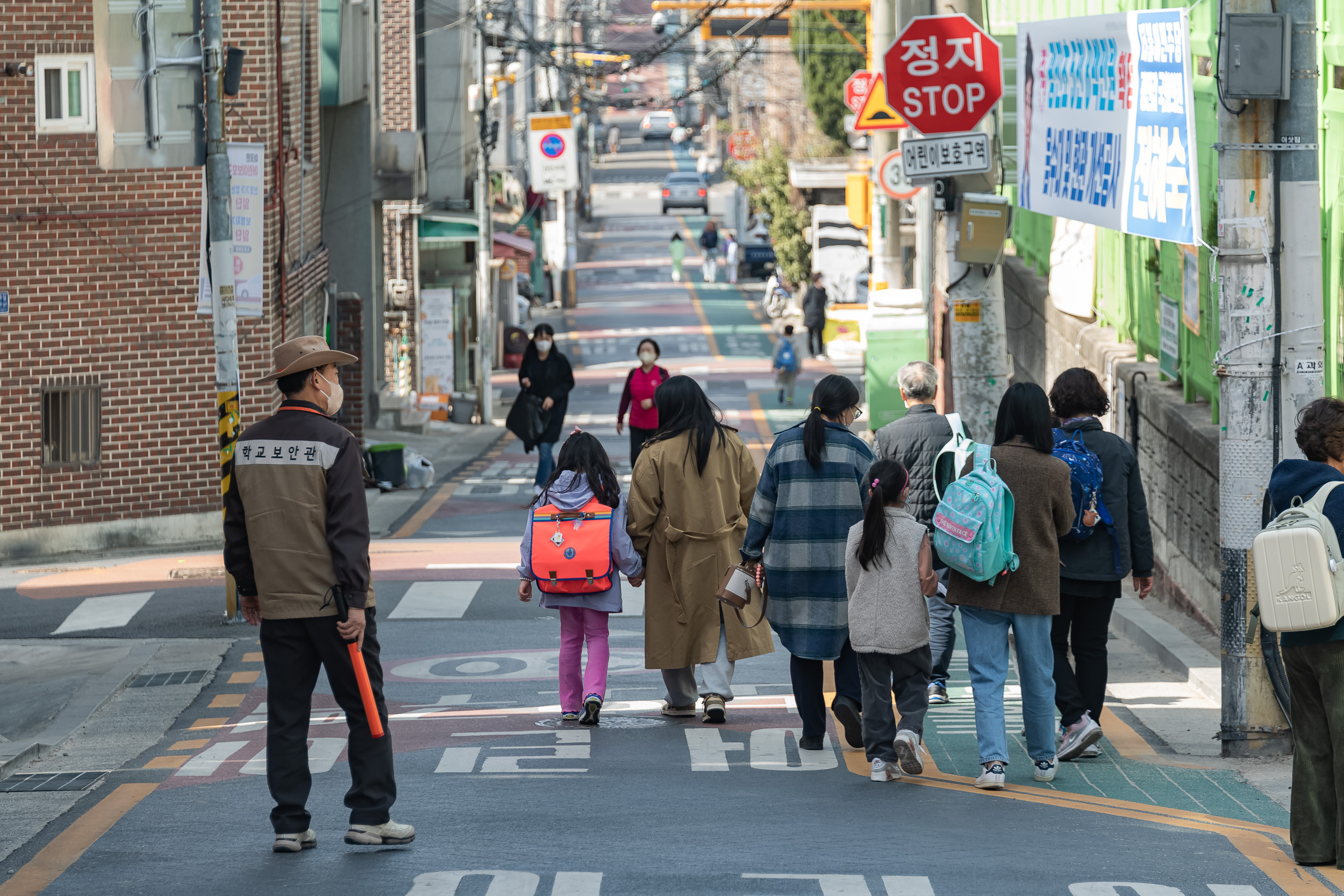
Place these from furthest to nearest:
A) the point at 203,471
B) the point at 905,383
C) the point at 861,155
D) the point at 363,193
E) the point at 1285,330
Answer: the point at 861,155 → the point at 363,193 → the point at 203,471 → the point at 905,383 → the point at 1285,330

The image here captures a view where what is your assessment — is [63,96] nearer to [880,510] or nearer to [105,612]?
[105,612]

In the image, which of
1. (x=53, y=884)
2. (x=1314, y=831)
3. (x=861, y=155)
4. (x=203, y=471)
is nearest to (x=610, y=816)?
(x=53, y=884)

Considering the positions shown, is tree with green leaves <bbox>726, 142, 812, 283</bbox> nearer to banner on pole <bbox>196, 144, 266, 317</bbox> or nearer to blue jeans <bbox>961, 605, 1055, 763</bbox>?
banner on pole <bbox>196, 144, 266, 317</bbox>

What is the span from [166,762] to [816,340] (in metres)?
30.7

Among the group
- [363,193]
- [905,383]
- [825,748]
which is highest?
[363,193]

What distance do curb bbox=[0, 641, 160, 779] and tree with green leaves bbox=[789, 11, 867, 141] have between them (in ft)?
144

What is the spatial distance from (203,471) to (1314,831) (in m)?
13.0

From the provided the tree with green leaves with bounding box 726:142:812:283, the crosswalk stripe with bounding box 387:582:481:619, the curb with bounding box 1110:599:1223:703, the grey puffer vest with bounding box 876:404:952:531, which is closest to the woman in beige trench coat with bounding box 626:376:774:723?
the grey puffer vest with bounding box 876:404:952:531

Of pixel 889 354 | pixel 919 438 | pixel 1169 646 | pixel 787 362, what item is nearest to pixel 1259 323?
pixel 919 438

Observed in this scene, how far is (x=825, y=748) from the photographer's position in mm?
8695

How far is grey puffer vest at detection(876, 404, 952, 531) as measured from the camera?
907cm

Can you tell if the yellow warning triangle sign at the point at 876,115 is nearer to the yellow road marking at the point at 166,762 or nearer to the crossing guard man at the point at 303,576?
the yellow road marking at the point at 166,762

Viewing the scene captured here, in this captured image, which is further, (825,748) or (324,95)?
(324,95)

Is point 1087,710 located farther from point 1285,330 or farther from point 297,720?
point 297,720
